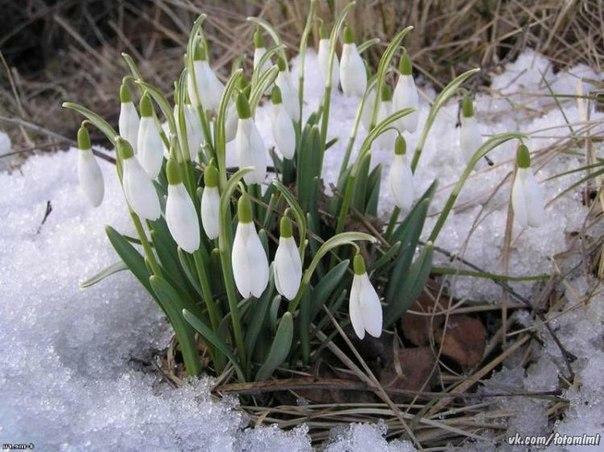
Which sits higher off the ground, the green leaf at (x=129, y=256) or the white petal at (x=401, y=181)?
the white petal at (x=401, y=181)

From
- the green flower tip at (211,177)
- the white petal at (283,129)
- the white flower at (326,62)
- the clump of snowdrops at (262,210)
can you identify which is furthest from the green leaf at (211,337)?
the white flower at (326,62)

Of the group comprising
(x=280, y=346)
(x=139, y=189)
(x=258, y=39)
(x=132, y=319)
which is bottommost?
(x=132, y=319)

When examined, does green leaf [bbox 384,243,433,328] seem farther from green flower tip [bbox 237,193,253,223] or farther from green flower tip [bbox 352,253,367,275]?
green flower tip [bbox 237,193,253,223]

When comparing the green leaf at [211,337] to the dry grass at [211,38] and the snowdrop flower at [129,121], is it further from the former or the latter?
the dry grass at [211,38]

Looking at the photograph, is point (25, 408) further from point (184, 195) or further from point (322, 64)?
point (322, 64)

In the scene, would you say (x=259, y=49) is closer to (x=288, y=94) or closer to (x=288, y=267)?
(x=288, y=94)

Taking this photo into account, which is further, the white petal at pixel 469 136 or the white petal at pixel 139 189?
the white petal at pixel 469 136

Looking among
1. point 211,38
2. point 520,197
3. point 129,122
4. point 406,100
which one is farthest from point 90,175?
point 211,38

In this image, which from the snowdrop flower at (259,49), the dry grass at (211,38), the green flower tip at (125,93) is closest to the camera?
the green flower tip at (125,93)
